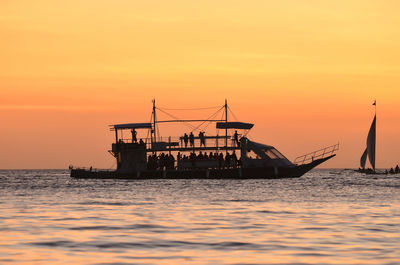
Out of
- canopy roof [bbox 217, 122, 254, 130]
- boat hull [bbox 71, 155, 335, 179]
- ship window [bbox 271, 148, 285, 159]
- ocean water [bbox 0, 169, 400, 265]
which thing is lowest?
ocean water [bbox 0, 169, 400, 265]

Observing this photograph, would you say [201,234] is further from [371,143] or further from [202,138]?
[371,143]

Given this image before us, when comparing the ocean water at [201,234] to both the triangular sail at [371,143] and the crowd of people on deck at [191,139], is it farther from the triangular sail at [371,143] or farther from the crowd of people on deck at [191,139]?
the triangular sail at [371,143]

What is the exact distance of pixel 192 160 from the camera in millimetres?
92938

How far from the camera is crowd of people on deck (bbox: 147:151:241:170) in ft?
302

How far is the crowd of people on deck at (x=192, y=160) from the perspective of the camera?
302ft

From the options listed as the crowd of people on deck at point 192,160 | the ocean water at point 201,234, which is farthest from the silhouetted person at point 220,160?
the ocean water at point 201,234

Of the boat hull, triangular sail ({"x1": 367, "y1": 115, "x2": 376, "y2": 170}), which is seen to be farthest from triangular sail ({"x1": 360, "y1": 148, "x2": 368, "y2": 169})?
the boat hull

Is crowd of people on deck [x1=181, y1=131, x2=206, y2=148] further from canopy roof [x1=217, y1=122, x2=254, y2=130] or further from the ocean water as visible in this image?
the ocean water

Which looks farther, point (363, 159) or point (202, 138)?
point (363, 159)

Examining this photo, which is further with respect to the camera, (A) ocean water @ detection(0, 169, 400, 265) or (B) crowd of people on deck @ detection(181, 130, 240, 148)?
(B) crowd of people on deck @ detection(181, 130, 240, 148)

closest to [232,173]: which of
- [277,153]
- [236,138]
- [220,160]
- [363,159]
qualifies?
[220,160]

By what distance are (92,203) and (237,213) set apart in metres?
12.4

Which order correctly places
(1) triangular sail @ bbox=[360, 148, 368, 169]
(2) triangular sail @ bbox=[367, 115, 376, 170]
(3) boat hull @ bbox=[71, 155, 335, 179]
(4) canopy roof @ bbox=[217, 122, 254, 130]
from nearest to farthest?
(3) boat hull @ bbox=[71, 155, 335, 179] < (4) canopy roof @ bbox=[217, 122, 254, 130] < (2) triangular sail @ bbox=[367, 115, 376, 170] < (1) triangular sail @ bbox=[360, 148, 368, 169]

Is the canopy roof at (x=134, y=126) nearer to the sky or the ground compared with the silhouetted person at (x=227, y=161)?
nearer to the sky
